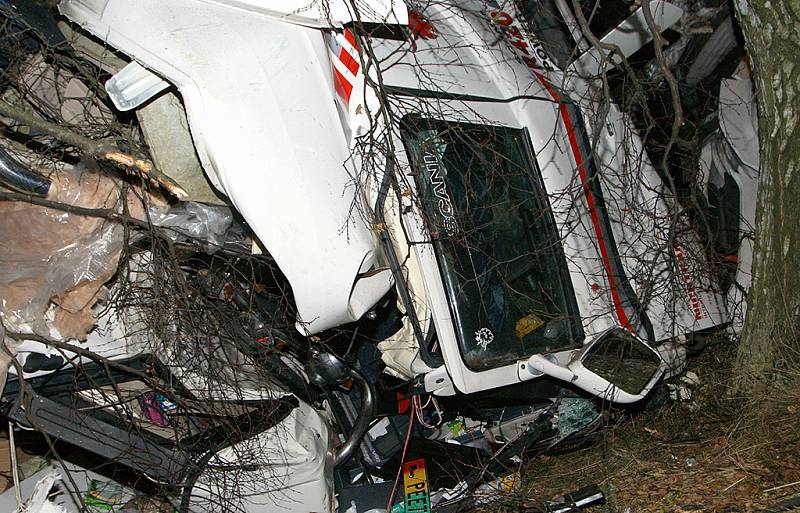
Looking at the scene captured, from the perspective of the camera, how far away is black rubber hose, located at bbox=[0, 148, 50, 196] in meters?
3.05

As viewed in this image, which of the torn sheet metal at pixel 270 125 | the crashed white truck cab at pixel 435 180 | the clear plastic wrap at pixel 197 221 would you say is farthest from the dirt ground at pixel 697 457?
the clear plastic wrap at pixel 197 221

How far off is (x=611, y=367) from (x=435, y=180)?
51.8 inches

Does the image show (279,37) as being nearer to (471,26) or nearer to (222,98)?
(222,98)

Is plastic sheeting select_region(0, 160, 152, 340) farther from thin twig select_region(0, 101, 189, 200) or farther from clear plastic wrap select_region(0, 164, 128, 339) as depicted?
thin twig select_region(0, 101, 189, 200)

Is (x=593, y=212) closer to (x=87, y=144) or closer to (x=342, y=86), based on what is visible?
(x=342, y=86)

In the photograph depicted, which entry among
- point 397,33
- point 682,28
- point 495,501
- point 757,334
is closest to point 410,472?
point 495,501

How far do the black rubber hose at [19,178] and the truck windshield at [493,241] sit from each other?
1.67m

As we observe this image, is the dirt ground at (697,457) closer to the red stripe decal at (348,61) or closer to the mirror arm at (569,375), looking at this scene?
the mirror arm at (569,375)

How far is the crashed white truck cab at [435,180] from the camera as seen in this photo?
2986 millimetres

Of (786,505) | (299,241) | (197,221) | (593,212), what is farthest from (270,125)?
(786,505)

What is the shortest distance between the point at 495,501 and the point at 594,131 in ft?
7.79

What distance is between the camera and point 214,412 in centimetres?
371

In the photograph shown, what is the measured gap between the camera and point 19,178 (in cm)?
310

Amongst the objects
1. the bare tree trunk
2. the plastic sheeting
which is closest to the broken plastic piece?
the plastic sheeting
